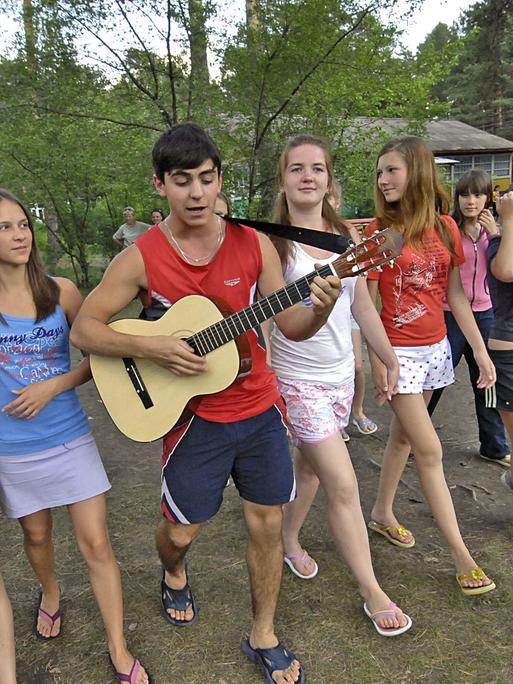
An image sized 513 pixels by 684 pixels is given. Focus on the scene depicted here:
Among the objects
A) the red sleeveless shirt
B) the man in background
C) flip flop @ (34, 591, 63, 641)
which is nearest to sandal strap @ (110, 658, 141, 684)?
flip flop @ (34, 591, 63, 641)

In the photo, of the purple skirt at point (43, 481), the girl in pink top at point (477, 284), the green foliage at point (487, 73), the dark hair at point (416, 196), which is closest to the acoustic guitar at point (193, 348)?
the purple skirt at point (43, 481)

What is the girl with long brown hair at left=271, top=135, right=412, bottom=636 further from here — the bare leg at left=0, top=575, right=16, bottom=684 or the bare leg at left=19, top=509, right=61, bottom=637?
the bare leg at left=0, top=575, right=16, bottom=684

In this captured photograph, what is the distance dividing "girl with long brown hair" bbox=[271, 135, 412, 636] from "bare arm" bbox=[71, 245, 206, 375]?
23.1 inches

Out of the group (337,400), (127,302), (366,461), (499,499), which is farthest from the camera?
(366,461)

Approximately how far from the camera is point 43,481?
2135mm

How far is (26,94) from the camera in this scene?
791cm

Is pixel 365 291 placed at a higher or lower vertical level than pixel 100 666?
higher

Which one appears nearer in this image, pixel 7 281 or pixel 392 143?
pixel 7 281

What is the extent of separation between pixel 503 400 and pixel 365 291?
945mm

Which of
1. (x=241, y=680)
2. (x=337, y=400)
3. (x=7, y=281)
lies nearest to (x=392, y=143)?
(x=337, y=400)

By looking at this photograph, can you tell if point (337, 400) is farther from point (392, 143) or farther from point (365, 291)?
point (392, 143)

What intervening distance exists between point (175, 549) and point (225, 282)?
1198 millimetres

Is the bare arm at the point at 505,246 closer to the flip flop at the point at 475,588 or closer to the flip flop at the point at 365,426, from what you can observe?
the flip flop at the point at 475,588

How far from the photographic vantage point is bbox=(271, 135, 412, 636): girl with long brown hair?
2375mm
